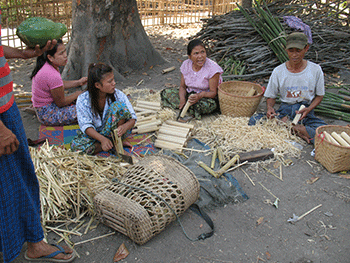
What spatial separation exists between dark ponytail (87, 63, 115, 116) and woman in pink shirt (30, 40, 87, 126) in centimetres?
69

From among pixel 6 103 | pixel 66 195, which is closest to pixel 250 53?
pixel 66 195

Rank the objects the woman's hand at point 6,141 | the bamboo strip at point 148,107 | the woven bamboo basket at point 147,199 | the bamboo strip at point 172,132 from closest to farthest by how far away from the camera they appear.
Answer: the woman's hand at point 6,141 < the woven bamboo basket at point 147,199 < the bamboo strip at point 172,132 < the bamboo strip at point 148,107

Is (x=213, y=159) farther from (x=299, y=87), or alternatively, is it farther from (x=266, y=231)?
(x=299, y=87)

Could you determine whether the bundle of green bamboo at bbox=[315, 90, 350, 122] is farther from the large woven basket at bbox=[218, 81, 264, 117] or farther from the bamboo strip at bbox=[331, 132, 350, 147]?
the bamboo strip at bbox=[331, 132, 350, 147]

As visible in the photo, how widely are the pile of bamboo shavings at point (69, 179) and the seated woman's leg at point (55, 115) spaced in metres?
0.85

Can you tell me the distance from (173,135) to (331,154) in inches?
69.9

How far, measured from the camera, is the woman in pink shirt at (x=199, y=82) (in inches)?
161

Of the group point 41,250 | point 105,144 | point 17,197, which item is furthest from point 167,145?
point 17,197

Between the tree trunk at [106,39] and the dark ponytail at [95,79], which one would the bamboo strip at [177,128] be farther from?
the tree trunk at [106,39]

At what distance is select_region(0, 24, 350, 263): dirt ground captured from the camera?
7.16 feet

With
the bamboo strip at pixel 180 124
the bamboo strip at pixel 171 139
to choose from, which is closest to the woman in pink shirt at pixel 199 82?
the bamboo strip at pixel 180 124

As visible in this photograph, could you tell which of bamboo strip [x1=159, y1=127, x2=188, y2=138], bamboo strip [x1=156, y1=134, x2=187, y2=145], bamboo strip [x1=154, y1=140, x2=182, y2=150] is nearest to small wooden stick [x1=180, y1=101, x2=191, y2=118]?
bamboo strip [x1=159, y1=127, x2=188, y2=138]

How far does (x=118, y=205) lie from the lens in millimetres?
2213

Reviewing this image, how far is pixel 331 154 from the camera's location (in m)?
2.98
